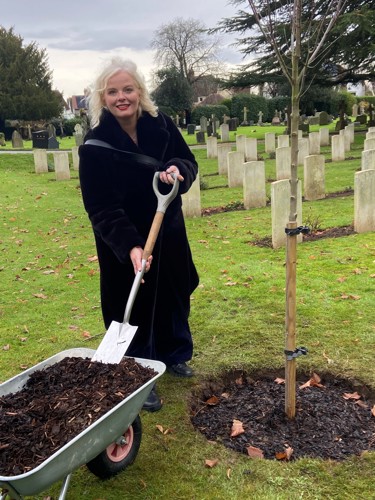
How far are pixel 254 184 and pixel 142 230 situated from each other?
704 cm

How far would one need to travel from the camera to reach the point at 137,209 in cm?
322

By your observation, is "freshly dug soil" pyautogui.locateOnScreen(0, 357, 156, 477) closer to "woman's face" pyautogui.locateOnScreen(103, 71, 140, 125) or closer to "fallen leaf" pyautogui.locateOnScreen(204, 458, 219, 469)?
"fallen leaf" pyautogui.locateOnScreen(204, 458, 219, 469)

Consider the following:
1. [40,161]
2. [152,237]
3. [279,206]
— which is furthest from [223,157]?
[152,237]

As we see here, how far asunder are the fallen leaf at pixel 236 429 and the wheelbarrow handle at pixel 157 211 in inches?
47.6

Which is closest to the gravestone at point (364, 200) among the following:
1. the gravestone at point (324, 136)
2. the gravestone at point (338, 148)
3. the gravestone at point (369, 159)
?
the gravestone at point (369, 159)

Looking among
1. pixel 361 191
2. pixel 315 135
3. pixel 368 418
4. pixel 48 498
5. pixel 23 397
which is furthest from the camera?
pixel 315 135

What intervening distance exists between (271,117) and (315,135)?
31.0m

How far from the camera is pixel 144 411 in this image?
10.6 ft

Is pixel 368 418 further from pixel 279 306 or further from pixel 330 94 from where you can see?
pixel 330 94

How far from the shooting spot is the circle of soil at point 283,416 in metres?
2.84

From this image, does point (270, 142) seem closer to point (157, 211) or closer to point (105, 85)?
point (105, 85)

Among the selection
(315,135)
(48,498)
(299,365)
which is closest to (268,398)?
(299,365)

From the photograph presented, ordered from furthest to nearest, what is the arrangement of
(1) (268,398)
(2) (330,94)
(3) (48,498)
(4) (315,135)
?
(2) (330,94), (4) (315,135), (1) (268,398), (3) (48,498)

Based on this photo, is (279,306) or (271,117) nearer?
(279,306)
